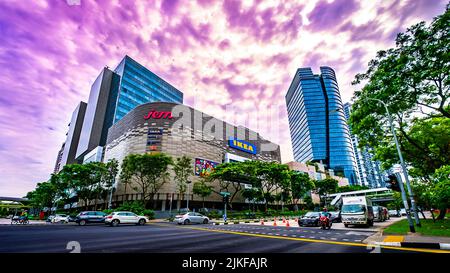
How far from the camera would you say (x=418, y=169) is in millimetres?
20469

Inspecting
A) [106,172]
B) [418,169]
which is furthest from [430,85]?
[106,172]

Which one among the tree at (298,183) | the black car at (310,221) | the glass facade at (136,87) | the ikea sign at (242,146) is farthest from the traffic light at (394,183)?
the glass facade at (136,87)

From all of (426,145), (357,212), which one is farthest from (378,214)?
(426,145)

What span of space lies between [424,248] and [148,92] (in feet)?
299

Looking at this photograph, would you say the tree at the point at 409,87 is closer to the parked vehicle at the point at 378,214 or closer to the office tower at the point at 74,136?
the parked vehicle at the point at 378,214

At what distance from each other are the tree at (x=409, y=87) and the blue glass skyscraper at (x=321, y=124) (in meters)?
93.1

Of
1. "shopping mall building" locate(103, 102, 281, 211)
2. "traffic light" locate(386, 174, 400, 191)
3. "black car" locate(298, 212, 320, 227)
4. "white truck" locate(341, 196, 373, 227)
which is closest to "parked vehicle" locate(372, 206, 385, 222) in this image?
"white truck" locate(341, 196, 373, 227)

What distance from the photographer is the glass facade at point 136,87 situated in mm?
76938

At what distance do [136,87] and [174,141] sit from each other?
45.2 metres

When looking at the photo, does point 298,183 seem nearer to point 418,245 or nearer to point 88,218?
point 88,218

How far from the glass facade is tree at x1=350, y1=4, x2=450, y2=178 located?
77287mm

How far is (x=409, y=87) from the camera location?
12648mm

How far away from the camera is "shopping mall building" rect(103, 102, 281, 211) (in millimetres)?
48938
